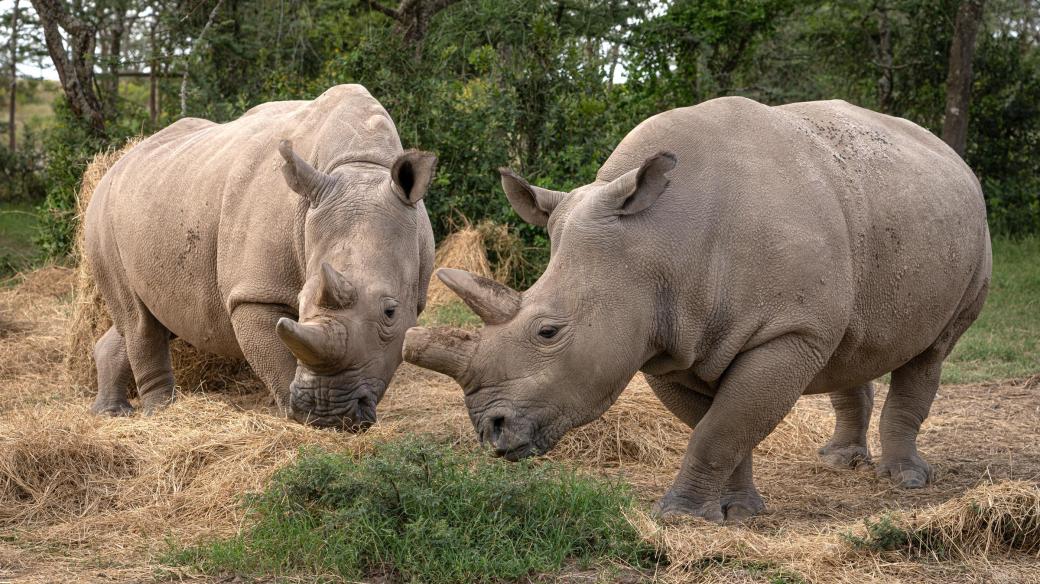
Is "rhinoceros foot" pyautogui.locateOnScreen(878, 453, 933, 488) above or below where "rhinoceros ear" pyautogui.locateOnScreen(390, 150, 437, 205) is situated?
below

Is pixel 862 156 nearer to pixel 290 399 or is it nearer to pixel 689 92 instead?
pixel 290 399

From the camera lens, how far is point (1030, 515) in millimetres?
4934

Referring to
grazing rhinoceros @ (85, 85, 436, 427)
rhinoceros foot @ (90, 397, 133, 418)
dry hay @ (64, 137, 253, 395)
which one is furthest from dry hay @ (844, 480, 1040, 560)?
rhinoceros foot @ (90, 397, 133, 418)

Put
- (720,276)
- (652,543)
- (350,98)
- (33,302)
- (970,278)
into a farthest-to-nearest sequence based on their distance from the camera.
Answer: (33,302) < (350,98) < (970,278) < (720,276) < (652,543)

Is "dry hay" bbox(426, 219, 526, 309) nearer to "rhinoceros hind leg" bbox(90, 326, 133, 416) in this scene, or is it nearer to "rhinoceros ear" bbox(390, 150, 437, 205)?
"rhinoceros hind leg" bbox(90, 326, 133, 416)

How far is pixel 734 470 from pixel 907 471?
1.39 meters

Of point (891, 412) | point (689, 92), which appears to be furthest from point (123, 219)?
point (689, 92)

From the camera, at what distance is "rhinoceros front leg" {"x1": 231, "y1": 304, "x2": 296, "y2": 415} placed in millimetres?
6605

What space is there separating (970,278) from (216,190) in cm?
411

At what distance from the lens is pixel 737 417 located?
5.33 m

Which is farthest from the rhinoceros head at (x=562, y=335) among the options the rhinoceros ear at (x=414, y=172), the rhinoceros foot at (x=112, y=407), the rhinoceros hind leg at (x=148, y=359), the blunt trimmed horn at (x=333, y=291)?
→ the rhinoceros foot at (x=112, y=407)

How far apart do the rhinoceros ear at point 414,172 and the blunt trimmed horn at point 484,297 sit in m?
1.45

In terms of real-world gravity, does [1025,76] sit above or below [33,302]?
above

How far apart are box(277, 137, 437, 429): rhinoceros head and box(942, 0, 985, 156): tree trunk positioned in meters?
9.96
